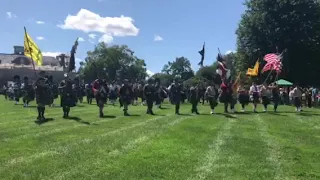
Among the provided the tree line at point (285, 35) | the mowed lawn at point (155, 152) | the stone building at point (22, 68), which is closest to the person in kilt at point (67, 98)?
the mowed lawn at point (155, 152)

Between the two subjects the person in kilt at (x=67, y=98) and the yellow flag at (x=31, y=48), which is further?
the yellow flag at (x=31, y=48)

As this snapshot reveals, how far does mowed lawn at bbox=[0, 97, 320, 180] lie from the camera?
9289 mm

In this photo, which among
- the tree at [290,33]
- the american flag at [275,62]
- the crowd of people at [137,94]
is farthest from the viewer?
the tree at [290,33]

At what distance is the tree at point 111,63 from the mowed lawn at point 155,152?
122 m

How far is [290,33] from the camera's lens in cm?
5300

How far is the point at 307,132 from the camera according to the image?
17.0 meters

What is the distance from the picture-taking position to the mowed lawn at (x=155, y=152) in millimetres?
9289

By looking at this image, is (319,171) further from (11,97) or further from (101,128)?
(11,97)

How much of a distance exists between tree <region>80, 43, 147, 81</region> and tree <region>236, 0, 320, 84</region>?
86.1 m

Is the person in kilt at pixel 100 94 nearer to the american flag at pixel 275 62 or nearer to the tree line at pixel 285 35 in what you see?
the american flag at pixel 275 62

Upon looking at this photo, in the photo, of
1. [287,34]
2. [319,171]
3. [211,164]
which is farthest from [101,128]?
[287,34]

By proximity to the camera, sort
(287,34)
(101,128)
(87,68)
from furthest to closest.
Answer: (87,68) < (287,34) < (101,128)

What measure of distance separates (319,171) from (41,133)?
341 inches

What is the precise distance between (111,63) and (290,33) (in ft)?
302
